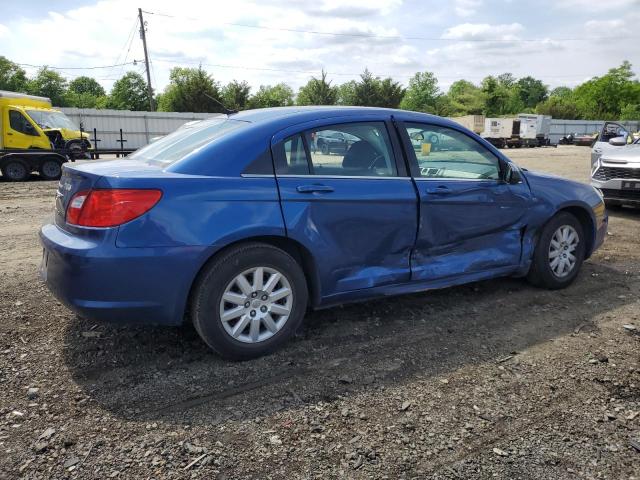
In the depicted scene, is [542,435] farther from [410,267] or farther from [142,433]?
[142,433]

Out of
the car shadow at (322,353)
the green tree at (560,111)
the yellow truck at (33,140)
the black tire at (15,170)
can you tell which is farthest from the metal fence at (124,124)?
the green tree at (560,111)

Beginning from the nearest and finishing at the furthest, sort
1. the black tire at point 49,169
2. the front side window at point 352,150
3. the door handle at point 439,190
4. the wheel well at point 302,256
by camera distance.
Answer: the wheel well at point 302,256
the front side window at point 352,150
the door handle at point 439,190
the black tire at point 49,169

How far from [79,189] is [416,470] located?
252 cm

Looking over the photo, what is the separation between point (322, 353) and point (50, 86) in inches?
3462

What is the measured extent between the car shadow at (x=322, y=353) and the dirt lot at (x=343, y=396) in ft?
0.04

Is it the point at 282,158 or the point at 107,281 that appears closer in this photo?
the point at 107,281

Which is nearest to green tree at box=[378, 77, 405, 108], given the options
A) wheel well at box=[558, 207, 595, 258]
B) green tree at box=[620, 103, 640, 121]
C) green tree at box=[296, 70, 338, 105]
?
green tree at box=[296, 70, 338, 105]

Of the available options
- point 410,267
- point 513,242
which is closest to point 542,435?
point 410,267

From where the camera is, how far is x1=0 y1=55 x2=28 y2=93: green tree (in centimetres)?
7244

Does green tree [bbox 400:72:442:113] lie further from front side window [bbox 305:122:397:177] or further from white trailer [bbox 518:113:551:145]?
front side window [bbox 305:122:397:177]

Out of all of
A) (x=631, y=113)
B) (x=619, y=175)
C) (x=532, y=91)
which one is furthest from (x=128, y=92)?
(x=532, y=91)

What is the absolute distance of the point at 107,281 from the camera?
3055 millimetres

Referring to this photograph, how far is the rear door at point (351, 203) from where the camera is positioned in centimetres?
354

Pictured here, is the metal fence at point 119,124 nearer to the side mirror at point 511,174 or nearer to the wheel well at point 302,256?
the side mirror at point 511,174
